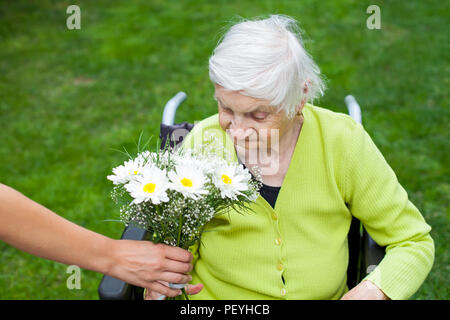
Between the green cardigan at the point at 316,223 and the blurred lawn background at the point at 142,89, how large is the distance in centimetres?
114

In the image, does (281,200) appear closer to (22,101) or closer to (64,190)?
(64,190)

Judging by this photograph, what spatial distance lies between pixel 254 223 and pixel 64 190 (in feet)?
8.05

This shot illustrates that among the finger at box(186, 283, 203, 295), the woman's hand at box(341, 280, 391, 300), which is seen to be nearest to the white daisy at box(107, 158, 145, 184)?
the finger at box(186, 283, 203, 295)

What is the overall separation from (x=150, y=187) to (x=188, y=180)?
0.10 m

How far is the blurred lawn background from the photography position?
3648 mm

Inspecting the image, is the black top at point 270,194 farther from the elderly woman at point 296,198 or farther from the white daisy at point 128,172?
the white daisy at point 128,172

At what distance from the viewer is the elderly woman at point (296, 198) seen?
5.78 ft

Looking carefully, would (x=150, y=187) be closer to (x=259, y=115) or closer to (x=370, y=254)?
(x=259, y=115)

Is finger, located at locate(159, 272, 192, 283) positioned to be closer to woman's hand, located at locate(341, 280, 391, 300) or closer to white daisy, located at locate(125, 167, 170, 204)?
white daisy, located at locate(125, 167, 170, 204)

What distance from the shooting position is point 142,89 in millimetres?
5230

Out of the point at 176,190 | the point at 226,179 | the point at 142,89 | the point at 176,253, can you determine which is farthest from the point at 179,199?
the point at 142,89

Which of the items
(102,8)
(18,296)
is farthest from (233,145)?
(102,8)

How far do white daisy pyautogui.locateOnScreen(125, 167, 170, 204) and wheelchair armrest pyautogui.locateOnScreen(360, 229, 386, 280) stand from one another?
0.90 m

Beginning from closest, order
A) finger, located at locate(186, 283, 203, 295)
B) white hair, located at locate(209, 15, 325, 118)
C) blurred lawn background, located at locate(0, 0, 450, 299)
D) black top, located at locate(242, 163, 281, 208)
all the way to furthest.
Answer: white hair, located at locate(209, 15, 325, 118), finger, located at locate(186, 283, 203, 295), black top, located at locate(242, 163, 281, 208), blurred lawn background, located at locate(0, 0, 450, 299)
